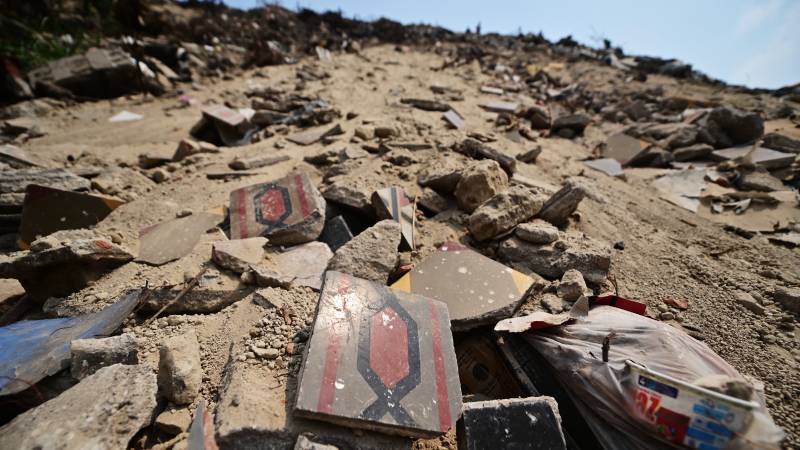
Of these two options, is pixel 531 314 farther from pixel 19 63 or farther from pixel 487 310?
pixel 19 63

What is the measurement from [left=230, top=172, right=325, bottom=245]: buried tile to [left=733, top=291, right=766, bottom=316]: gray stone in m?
2.65

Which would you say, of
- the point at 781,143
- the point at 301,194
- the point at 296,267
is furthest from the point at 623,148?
the point at 296,267

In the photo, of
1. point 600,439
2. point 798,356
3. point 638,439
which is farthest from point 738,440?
point 798,356

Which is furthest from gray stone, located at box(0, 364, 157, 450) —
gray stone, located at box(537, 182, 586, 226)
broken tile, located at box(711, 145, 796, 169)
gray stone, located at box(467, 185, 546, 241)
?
broken tile, located at box(711, 145, 796, 169)

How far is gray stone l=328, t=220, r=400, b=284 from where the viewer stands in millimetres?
1913

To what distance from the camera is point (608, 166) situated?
4121 millimetres

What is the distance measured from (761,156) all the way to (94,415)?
6390mm

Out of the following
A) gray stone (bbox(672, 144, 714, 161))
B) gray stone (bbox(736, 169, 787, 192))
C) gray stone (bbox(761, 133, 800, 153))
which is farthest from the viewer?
gray stone (bbox(672, 144, 714, 161))

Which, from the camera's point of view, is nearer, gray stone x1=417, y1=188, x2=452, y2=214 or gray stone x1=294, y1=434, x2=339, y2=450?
gray stone x1=294, y1=434, x2=339, y2=450

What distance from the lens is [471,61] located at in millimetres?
8914

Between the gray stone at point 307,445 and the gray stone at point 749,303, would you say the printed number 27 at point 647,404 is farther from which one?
the gray stone at point 749,303

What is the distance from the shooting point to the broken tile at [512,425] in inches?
50.1

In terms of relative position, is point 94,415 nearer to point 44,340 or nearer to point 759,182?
point 44,340

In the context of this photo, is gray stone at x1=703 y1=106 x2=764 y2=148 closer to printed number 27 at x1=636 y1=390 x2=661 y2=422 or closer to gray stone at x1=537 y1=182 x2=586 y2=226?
gray stone at x1=537 y1=182 x2=586 y2=226
